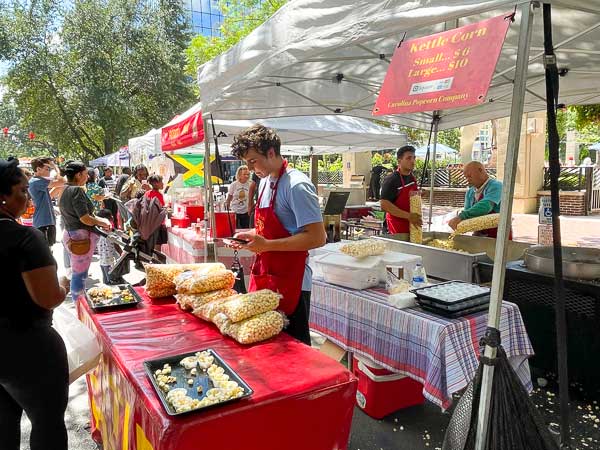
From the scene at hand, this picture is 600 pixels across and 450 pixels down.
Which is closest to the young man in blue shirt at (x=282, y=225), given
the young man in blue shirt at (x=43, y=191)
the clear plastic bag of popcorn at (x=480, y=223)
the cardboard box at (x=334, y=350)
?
the cardboard box at (x=334, y=350)

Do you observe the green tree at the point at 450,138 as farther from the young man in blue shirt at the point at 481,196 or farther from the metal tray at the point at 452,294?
the metal tray at the point at 452,294

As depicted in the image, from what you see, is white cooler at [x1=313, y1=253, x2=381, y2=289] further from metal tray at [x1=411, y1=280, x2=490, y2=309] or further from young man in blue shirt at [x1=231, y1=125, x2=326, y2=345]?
young man in blue shirt at [x1=231, y1=125, x2=326, y2=345]

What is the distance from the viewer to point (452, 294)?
Answer: 2.49 m

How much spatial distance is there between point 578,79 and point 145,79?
23.0 metres

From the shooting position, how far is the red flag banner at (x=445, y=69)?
165 centimetres

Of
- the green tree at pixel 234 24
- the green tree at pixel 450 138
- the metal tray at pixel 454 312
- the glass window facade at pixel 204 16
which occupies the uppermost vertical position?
the glass window facade at pixel 204 16

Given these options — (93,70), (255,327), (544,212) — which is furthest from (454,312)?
(93,70)

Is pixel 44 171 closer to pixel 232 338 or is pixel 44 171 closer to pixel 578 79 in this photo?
pixel 232 338

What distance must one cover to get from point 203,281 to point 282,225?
584 millimetres

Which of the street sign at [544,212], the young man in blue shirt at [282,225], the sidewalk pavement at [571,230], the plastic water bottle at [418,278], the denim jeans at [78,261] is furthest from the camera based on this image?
the sidewalk pavement at [571,230]

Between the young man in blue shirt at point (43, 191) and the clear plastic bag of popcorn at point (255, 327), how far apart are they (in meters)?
4.83

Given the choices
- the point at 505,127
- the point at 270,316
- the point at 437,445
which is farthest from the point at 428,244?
the point at 505,127

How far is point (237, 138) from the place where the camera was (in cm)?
224

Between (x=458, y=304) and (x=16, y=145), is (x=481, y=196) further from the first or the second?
(x=16, y=145)
